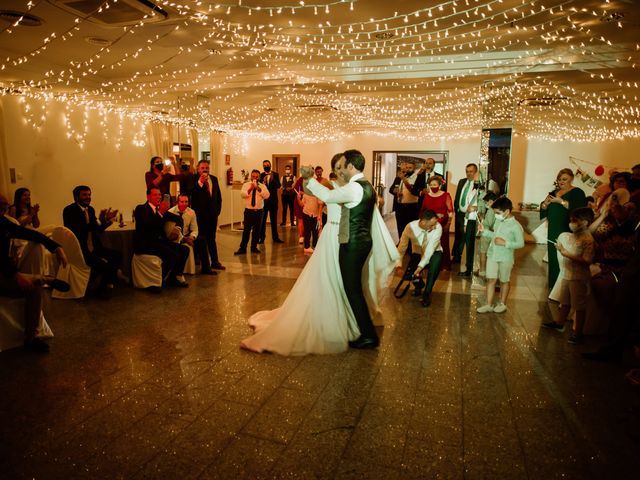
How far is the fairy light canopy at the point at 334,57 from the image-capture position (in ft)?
16.1

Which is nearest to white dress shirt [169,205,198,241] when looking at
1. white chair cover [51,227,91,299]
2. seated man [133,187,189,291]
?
seated man [133,187,189,291]

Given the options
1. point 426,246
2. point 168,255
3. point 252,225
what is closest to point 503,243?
point 426,246

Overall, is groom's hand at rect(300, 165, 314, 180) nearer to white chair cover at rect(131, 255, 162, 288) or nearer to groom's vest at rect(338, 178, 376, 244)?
groom's vest at rect(338, 178, 376, 244)

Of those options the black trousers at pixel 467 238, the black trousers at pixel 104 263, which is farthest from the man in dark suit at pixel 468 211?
the black trousers at pixel 104 263

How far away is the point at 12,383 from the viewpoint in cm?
297

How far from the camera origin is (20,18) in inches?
200

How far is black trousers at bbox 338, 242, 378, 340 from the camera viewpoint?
3623mm

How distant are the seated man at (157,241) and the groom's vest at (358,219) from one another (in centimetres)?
284

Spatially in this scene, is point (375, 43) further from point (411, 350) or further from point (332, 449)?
point (332, 449)

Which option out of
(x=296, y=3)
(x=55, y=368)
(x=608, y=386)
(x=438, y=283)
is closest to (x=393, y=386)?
(x=608, y=386)

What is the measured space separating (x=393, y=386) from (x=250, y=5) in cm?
416

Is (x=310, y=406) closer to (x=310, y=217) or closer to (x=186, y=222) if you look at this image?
(x=186, y=222)

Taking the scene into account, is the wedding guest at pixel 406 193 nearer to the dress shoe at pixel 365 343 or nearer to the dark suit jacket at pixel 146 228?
the dark suit jacket at pixel 146 228

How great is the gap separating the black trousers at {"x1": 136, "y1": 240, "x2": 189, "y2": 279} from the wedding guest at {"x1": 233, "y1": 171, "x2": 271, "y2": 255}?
234 cm
